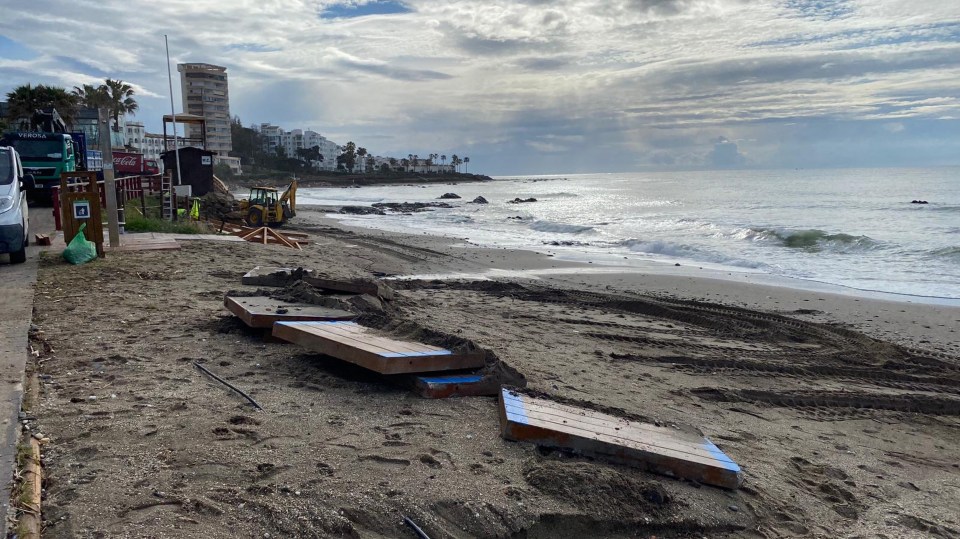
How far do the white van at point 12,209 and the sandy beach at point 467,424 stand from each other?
1.23 metres

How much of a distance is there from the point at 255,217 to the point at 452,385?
2036 cm

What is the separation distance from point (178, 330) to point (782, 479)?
17.5ft

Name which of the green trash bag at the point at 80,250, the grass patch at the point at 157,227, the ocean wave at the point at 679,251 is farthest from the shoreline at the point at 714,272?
the grass patch at the point at 157,227

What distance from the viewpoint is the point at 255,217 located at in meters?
23.3

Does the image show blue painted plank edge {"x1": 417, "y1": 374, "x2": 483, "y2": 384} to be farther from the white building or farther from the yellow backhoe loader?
the white building

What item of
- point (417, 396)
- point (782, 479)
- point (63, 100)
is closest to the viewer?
point (782, 479)

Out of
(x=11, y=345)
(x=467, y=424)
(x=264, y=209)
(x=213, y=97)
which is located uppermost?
(x=213, y=97)

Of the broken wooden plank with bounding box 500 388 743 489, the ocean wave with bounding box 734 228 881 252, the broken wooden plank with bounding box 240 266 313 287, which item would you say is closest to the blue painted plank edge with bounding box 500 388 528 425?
the broken wooden plank with bounding box 500 388 743 489

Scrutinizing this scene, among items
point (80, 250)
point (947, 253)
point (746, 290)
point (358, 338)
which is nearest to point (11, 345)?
point (358, 338)

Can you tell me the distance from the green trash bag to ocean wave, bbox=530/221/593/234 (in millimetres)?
19528

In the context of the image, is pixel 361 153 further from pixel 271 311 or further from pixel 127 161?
pixel 271 311

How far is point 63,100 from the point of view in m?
45.4

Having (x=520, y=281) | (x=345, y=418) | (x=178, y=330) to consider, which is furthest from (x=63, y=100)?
(x=345, y=418)

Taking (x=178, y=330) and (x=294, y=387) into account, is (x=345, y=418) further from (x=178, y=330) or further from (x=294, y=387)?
(x=178, y=330)
